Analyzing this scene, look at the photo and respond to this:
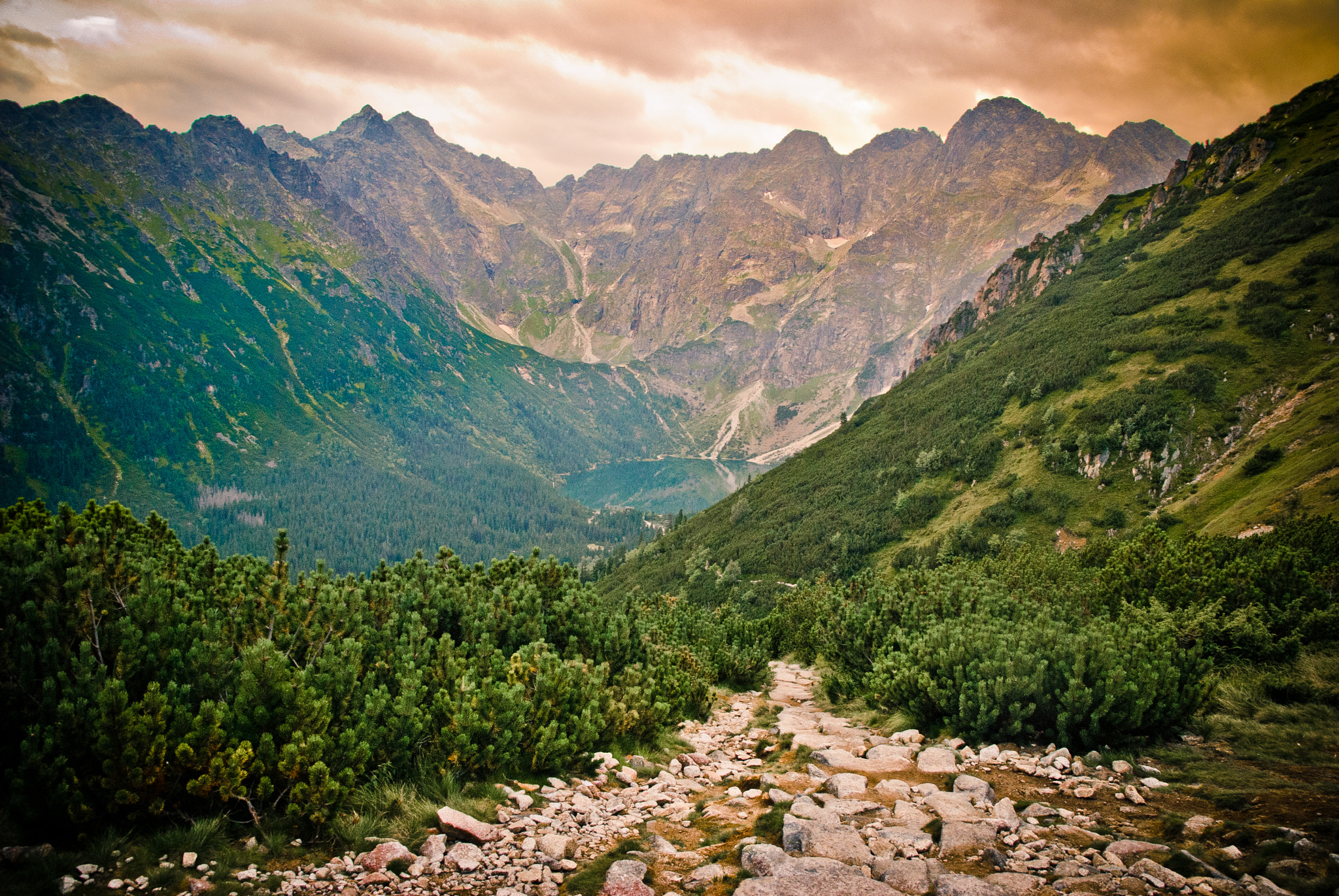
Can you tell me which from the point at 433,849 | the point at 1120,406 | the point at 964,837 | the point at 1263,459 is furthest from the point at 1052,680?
the point at 1120,406

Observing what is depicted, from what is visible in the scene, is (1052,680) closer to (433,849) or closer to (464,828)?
(464,828)

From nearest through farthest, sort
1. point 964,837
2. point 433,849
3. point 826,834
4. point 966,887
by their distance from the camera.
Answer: point 966,887
point 433,849
point 964,837
point 826,834

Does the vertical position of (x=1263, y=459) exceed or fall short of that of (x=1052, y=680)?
it exceeds it

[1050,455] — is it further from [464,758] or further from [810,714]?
[464,758]

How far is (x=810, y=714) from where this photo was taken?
20719 mm

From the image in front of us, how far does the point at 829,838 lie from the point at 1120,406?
99.2m

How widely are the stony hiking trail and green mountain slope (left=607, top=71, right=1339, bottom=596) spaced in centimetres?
3387

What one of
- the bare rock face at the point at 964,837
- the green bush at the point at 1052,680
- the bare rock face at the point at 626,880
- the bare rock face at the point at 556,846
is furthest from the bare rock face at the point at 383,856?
the green bush at the point at 1052,680

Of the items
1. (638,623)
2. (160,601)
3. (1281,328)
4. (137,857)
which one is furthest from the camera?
(1281,328)

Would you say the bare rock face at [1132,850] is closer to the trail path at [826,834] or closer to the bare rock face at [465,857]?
the trail path at [826,834]

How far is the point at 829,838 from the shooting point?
8617 millimetres

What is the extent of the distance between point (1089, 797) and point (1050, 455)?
92.4 m

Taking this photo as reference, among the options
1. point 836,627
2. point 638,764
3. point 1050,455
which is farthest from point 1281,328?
point 638,764

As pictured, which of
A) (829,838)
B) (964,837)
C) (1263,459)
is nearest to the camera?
(964,837)
